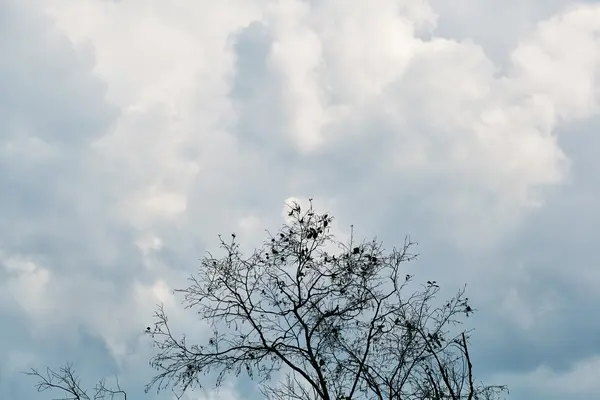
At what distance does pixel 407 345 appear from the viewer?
2114 centimetres

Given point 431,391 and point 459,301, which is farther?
point 459,301

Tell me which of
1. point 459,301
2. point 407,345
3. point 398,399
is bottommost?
point 398,399

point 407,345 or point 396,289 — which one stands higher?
point 396,289

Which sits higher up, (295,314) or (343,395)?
(295,314)

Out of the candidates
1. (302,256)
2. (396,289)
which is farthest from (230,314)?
(396,289)

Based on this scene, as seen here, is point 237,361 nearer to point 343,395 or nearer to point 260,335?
point 260,335

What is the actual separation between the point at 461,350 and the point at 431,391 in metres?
1.33

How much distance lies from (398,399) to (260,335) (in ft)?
13.1

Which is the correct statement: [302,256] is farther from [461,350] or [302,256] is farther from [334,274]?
[461,350]

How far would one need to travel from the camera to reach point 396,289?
72.8 feet

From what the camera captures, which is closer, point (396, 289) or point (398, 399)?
point (398, 399)

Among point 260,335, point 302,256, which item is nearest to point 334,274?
point 302,256

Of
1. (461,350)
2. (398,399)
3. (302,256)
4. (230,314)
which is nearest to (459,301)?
(461,350)

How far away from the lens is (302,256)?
21203 mm
